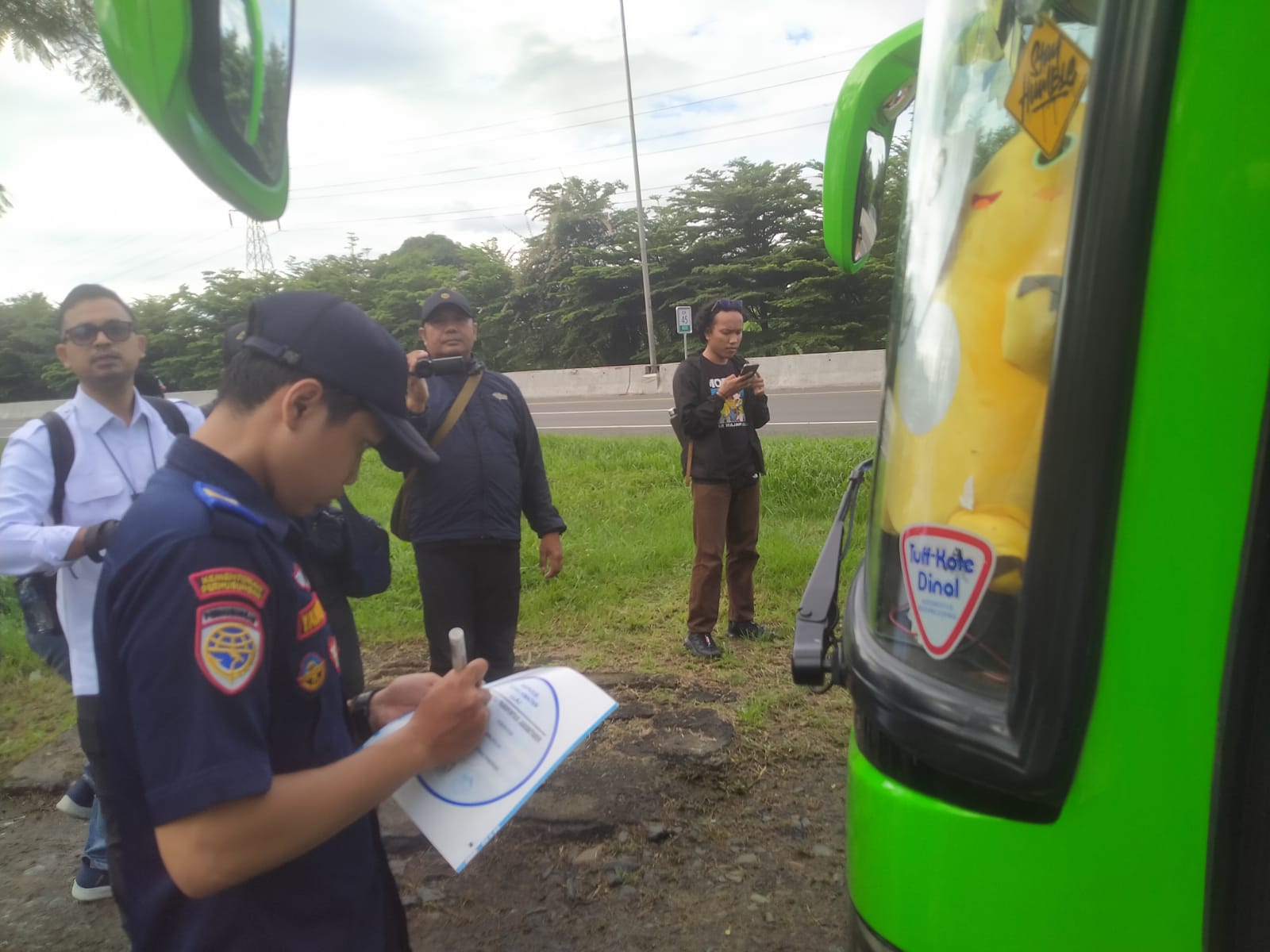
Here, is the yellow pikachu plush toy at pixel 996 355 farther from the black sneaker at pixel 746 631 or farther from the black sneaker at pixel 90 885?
the black sneaker at pixel 746 631

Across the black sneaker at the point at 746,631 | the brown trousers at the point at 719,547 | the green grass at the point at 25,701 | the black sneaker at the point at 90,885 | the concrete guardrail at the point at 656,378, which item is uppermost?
the brown trousers at the point at 719,547

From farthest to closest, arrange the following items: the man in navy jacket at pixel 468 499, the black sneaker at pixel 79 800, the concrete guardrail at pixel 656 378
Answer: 1. the concrete guardrail at pixel 656 378
2. the man in navy jacket at pixel 468 499
3. the black sneaker at pixel 79 800

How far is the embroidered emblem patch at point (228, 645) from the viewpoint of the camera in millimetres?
1009

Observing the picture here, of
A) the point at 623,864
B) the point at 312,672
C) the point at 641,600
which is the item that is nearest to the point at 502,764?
the point at 312,672

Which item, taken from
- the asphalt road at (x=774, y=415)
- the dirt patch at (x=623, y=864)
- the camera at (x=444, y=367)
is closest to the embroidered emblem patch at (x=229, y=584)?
the dirt patch at (x=623, y=864)

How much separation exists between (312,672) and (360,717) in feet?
1.36

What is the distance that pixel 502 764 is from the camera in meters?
1.27

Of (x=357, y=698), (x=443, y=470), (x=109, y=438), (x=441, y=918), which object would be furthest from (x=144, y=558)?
(x=443, y=470)

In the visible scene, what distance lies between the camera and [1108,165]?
0.82 metres

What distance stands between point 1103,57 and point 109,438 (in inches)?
105

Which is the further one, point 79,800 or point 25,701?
point 25,701

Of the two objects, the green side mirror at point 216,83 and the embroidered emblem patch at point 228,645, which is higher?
the green side mirror at point 216,83

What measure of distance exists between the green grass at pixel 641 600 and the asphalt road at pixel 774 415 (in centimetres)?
328

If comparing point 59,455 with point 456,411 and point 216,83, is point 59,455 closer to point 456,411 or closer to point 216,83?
point 456,411
